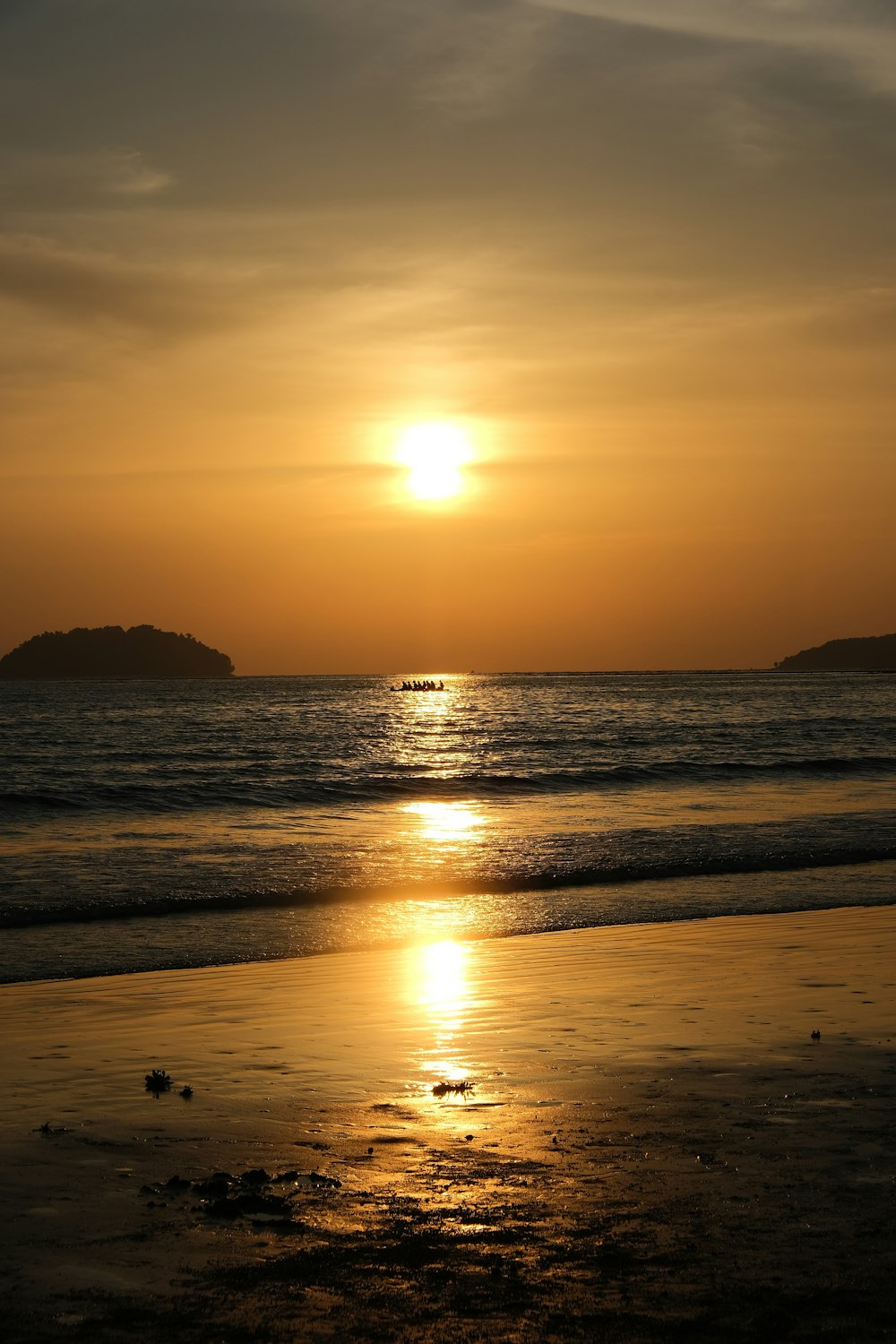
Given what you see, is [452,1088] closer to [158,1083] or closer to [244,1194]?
[158,1083]

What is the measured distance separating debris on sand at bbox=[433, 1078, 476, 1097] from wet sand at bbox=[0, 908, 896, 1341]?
8 centimetres

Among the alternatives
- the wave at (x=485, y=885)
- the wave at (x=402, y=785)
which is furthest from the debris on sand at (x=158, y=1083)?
the wave at (x=402, y=785)

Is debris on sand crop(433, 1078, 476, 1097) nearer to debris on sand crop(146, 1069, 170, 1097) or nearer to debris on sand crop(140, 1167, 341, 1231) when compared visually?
debris on sand crop(140, 1167, 341, 1231)

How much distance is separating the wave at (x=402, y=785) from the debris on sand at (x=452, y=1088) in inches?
910

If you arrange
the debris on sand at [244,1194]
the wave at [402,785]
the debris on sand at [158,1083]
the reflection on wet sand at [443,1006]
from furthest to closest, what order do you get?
the wave at [402,785] → the reflection on wet sand at [443,1006] → the debris on sand at [158,1083] → the debris on sand at [244,1194]

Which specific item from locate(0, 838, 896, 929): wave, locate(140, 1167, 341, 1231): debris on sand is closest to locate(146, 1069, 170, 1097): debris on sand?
locate(140, 1167, 341, 1231): debris on sand

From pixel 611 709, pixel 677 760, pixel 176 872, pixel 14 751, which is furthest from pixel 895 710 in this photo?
pixel 176 872

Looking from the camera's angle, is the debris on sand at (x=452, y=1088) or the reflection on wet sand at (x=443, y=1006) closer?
the debris on sand at (x=452, y=1088)

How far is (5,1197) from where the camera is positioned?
6.12 m

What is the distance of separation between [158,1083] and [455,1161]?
8.17 feet

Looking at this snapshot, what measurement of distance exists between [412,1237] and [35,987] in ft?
24.6

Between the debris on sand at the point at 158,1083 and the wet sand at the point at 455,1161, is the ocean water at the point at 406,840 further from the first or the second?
the debris on sand at the point at 158,1083

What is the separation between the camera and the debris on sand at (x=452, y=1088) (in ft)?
25.8

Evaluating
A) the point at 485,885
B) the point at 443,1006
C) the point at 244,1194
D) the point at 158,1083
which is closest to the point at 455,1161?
the point at 244,1194
